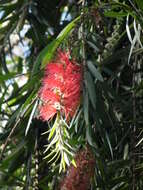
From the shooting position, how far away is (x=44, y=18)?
7.07ft

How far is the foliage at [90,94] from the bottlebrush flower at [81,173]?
0.9 inches

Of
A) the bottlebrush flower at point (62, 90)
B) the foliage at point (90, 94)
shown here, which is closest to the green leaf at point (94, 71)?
the foliage at point (90, 94)

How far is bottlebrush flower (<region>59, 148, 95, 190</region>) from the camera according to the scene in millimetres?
1158

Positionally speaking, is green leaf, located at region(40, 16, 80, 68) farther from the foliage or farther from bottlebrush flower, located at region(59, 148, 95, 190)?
bottlebrush flower, located at region(59, 148, 95, 190)

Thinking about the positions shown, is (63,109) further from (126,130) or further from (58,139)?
(126,130)

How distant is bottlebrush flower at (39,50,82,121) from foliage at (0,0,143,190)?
55 millimetres

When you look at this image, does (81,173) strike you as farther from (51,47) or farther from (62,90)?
(51,47)

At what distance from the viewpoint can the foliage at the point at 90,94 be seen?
1302 mm

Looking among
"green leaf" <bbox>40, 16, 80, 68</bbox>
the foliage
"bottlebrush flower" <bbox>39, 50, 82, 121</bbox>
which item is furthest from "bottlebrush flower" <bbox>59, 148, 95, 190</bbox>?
"green leaf" <bbox>40, 16, 80, 68</bbox>

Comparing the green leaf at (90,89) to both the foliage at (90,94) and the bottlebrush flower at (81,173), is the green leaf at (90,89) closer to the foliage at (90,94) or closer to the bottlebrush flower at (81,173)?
the foliage at (90,94)

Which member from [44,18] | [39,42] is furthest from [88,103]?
[44,18]

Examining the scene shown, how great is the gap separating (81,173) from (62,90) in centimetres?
21

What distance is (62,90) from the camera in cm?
108

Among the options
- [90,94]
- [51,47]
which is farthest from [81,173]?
[51,47]
